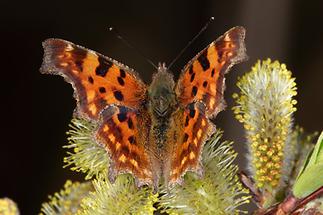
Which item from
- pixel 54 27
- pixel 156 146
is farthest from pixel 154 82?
pixel 54 27

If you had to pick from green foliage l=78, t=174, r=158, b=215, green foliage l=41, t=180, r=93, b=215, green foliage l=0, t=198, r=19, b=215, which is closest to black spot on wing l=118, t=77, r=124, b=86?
green foliage l=78, t=174, r=158, b=215

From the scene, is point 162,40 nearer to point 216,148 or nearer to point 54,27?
point 54,27

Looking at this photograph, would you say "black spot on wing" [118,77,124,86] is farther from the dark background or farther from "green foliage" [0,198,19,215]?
the dark background

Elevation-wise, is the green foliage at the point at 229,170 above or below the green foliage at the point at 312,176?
above

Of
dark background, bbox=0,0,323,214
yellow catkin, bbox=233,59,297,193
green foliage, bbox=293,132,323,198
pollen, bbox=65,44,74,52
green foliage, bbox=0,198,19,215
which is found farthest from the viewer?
dark background, bbox=0,0,323,214

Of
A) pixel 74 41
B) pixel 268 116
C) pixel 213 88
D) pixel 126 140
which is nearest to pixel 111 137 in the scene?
pixel 126 140

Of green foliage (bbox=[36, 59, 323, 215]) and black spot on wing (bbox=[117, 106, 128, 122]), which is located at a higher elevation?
black spot on wing (bbox=[117, 106, 128, 122])

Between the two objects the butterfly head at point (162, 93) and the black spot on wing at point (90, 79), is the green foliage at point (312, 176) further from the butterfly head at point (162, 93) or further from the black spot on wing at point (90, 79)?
the black spot on wing at point (90, 79)

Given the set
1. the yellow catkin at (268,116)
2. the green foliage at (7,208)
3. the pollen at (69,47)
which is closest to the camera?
the pollen at (69,47)

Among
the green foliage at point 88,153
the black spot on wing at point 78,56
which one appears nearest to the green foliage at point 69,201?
the green foliage at point 88,153
